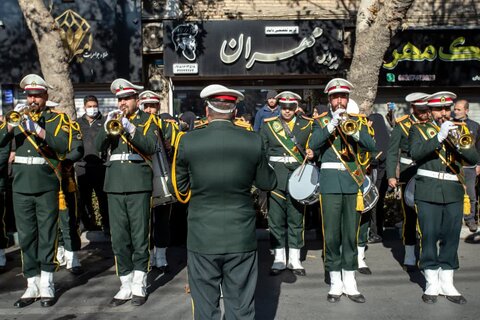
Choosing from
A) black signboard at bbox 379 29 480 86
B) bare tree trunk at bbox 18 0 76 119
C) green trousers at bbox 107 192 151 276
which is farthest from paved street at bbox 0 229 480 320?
black signboard at bbox 379 29 480 86

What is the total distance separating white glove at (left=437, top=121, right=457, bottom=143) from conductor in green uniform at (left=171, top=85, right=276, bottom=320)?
2.25m

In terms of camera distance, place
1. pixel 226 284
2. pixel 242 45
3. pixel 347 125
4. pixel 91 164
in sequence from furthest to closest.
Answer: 1. pixel 242 45
2. pixel 91 164
3. pixel 347 125
4. pixel 226 284

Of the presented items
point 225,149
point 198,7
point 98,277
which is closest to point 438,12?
point 198,7

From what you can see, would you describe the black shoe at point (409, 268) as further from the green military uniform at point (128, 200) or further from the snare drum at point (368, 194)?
the green military uniform at point (128, 200)

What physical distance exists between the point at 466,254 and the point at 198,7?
9.49 meters

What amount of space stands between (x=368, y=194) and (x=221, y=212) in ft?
9.83

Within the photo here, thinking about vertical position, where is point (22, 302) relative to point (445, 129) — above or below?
below

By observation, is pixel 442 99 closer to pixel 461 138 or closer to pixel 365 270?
pixel 461 138

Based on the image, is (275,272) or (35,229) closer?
(35,229)

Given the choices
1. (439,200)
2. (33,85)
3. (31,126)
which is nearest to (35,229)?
(31,126)

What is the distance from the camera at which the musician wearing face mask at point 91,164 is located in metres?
8.70

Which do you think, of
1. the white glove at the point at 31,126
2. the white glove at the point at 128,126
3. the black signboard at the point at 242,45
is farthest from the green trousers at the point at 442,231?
the black signboard at the point at 242,45

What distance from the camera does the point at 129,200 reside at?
20.2 ft

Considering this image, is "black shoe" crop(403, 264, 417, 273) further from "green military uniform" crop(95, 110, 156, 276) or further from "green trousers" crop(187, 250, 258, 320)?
"green trousers" crop(187, 250, 258, 320)
